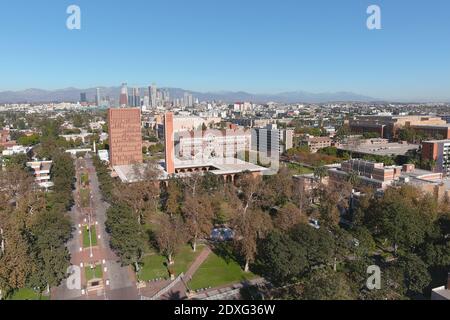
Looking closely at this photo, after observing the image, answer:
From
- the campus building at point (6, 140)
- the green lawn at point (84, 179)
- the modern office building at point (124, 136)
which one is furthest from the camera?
the campus building at point (6, 140)

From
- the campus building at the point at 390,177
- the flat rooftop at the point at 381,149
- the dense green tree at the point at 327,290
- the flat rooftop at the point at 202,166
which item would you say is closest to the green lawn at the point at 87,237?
the flat rooftop at the point at 202,166

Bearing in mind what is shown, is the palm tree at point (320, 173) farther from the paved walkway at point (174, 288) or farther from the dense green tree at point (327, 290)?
the dense green tree at point (327, 290)

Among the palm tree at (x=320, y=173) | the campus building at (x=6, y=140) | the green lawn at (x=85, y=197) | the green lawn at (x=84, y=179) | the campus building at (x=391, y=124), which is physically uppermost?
the campus building at (x=391, y=124)

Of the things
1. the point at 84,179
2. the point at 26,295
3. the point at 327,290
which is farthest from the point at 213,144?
the point at 327,290

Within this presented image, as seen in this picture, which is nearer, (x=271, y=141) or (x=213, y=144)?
(x=271, y=141)

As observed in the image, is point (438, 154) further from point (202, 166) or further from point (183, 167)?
point (183, 167)
